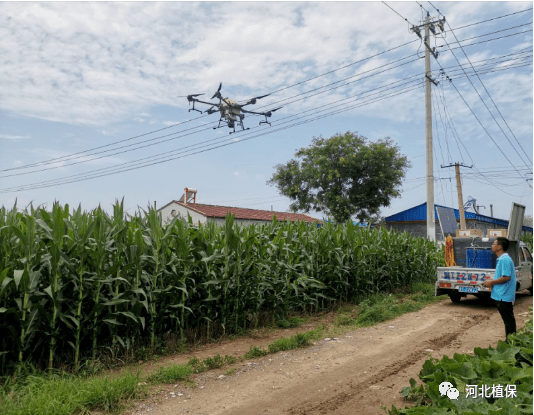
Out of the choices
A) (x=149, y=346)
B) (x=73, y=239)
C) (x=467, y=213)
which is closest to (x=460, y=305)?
(x=149, y=346)

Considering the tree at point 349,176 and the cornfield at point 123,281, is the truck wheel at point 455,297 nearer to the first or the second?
the cornfield at point 123,281

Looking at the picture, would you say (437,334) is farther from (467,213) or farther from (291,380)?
(467,213)

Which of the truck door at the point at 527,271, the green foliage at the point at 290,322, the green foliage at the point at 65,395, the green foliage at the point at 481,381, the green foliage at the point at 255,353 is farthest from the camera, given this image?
the truck door at the point at 527,271

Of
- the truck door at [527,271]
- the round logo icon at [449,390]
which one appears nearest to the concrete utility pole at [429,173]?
the truck door at [527,271]

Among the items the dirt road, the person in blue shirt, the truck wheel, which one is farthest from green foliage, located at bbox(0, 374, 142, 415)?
the truck wheel

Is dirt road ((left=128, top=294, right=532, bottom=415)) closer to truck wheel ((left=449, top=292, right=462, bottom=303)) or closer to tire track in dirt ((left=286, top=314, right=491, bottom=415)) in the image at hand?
tire track in dirt ((left=286, top=314, right=491, bottom=415))

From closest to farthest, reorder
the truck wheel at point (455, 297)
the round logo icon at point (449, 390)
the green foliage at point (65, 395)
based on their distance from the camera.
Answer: the round logo icon at point (449, 390)
the green foliage at point (65, 395)
the truck wheel at point (455, 297)
